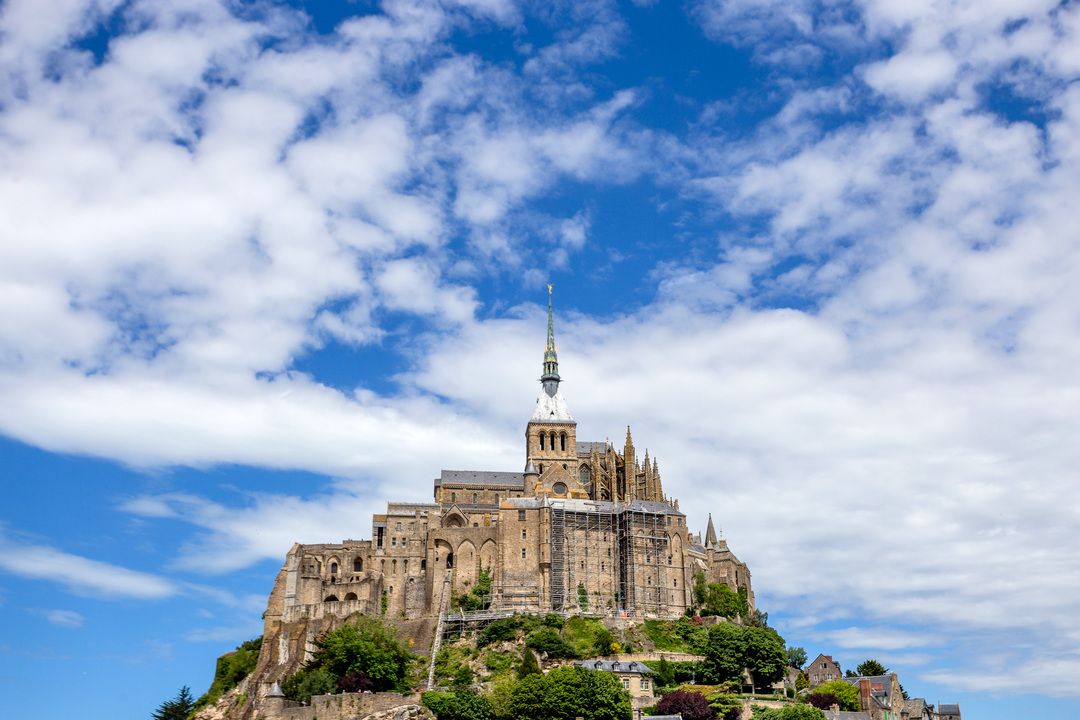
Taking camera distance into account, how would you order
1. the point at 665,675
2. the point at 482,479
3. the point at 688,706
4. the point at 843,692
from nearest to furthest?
the point at 688,706 < the point at 665,675 < the point at 843,692 < the point at 482,479

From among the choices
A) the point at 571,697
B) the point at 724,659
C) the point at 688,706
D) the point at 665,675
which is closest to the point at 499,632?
the point at 665,675

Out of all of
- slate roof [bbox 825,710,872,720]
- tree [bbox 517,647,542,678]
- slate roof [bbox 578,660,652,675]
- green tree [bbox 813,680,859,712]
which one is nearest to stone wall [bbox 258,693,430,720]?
tree [bbox 517,647,542,678]

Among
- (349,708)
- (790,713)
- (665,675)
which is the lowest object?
(790,713)

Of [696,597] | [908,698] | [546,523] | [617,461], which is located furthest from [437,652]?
[908,698]

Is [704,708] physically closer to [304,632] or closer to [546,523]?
[546,523]

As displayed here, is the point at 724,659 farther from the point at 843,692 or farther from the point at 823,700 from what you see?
the point at 843,692

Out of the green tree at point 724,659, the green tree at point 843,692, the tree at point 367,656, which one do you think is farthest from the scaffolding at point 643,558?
the tree at point 367,656

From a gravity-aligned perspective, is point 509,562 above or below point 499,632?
above

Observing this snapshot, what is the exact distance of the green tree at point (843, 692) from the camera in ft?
292

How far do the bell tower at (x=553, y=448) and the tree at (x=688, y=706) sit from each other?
36.5 metres

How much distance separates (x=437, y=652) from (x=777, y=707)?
97.2ft

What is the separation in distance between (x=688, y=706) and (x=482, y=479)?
46.9 meters

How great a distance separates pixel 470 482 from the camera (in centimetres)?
12256

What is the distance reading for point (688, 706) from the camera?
265 ft
